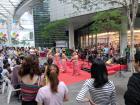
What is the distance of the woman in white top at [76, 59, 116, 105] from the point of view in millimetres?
4261

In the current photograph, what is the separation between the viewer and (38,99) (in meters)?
4.81

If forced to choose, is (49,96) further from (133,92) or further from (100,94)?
(133,92)

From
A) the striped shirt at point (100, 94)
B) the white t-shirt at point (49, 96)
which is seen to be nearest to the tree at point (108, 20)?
the white t-shirt at point (49, 96)

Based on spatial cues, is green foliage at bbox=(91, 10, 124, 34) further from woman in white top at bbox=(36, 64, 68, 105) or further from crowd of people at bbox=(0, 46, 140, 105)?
woman in white top at bbox=(36, 64, 68, 105)

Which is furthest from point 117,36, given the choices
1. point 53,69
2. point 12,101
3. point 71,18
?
point 53,69

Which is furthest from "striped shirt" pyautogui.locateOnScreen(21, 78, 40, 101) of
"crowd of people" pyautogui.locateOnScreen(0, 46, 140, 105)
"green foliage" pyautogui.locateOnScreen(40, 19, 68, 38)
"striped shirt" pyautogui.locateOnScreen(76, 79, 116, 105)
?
"green foliage" pyautogui.locateOnScreen(40, 19, 68, 38)

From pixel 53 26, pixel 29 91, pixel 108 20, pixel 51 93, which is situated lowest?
pixel 29 91

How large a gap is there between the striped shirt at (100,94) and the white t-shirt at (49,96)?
586 mm

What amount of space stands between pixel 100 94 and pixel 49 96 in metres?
0.79

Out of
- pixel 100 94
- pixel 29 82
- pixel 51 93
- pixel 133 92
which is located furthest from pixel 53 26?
pixel 133 92

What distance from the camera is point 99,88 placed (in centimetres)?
432

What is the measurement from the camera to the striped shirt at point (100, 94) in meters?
4.32

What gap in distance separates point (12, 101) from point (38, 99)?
7486mm

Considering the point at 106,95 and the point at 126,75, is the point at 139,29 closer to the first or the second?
the point at 126,75
